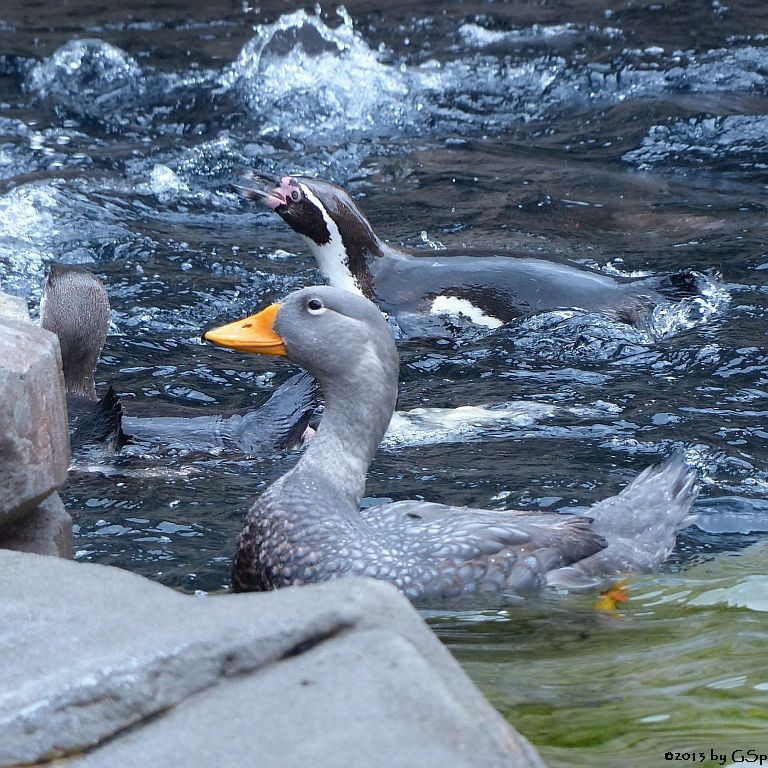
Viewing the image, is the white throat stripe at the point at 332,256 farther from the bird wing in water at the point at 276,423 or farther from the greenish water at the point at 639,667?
the greenish water at the point at 639,667

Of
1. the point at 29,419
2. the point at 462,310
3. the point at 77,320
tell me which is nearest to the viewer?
the point at 29,419

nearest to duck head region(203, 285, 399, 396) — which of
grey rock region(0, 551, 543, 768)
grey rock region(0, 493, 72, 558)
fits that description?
grey rock region(0, 493, 72, 558)

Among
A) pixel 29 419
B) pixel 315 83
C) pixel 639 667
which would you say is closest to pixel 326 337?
pixel 29 419

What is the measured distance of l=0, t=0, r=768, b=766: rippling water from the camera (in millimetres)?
3906

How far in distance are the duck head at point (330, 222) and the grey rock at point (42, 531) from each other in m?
4.17

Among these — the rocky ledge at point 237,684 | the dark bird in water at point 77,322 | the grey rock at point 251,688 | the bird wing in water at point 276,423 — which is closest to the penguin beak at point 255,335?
the bird wing in water at point 276,423

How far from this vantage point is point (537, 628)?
13.3 ft

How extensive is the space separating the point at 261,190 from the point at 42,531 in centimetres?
436

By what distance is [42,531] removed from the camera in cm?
410

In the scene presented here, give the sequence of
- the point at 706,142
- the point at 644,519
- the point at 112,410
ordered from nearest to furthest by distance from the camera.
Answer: the point at 644,519 < the point at 112,410 < the point at 706,142

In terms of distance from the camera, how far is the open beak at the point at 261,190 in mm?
8117

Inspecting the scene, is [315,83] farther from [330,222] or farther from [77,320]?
[77,320]

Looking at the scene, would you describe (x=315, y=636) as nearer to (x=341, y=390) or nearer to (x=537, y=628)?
(x=537, y=628)

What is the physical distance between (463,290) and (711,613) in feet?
13.5
